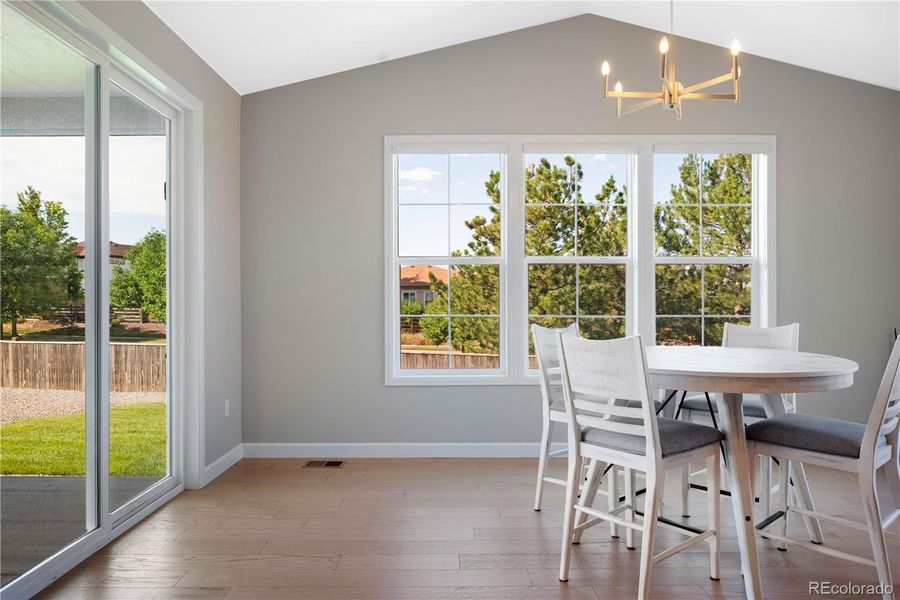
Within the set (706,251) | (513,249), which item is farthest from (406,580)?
(706,251)

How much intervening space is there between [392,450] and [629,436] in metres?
2.29

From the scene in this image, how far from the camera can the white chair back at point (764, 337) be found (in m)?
3.25

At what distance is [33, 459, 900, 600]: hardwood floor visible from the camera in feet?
7.54

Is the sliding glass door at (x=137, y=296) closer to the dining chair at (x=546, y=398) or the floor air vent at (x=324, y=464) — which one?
the floor air vent at (x=324, y=464)

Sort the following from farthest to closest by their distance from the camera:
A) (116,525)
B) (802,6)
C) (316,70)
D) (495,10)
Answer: (316,70), (495,10), (802,6), (116,525)

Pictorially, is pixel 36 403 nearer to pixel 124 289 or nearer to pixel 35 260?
pixel 35 260

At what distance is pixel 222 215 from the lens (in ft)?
12.8

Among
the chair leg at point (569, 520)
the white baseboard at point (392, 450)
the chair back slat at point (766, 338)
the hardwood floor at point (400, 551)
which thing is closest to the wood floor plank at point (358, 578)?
the hardwood floor at point (400, 551)

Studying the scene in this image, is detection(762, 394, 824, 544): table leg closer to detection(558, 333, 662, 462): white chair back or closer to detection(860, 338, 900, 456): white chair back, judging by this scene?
detection(860, 338, 900, 456): white chair back

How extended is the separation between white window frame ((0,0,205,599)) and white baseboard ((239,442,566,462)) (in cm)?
70

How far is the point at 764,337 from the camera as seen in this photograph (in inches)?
133

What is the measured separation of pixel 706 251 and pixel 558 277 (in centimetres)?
108

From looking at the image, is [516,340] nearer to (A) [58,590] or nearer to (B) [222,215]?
(B) [222,215]

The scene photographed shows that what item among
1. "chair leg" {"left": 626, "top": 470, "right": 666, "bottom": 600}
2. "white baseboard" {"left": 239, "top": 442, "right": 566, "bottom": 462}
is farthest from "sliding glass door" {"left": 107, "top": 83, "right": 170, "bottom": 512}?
"chair leg" {"left": 626, "top": 470, "right": 666, "bottom": 600}
